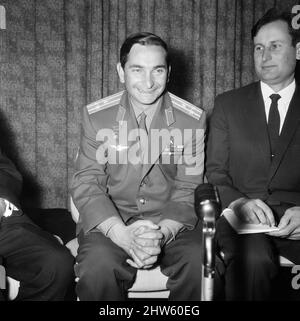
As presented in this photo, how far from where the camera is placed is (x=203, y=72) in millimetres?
3275

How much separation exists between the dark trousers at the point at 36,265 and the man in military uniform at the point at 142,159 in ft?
0.37

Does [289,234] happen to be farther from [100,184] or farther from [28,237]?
[28,237]

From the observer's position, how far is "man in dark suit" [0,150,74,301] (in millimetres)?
1424

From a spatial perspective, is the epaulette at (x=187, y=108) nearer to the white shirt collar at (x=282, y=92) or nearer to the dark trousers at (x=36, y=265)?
the white shirt collar at (x=282, y=92)

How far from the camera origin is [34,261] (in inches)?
56.4

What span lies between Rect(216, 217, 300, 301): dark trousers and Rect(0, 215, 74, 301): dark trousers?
2.07 feet

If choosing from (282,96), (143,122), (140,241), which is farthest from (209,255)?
(282,96)

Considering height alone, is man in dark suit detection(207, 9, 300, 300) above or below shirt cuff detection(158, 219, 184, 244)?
above

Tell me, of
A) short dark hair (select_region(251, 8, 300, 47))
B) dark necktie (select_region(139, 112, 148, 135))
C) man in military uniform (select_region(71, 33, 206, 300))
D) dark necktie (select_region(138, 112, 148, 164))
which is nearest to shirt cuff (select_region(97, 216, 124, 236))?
man in military uniform (select_region(71, 33, 206, 300))

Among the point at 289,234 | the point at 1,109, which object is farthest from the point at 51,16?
the point at 289,234

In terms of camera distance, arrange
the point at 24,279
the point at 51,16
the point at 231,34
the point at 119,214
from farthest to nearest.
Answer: the point at 231,34 < the point at 51,16 < the point at 119,214 < the point at 24,279

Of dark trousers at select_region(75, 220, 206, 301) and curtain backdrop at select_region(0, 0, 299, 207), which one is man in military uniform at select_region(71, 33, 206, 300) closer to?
dark trousers at select_region(75, 220, 206, 301)

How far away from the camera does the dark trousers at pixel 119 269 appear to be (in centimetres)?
132

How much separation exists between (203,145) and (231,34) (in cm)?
192
